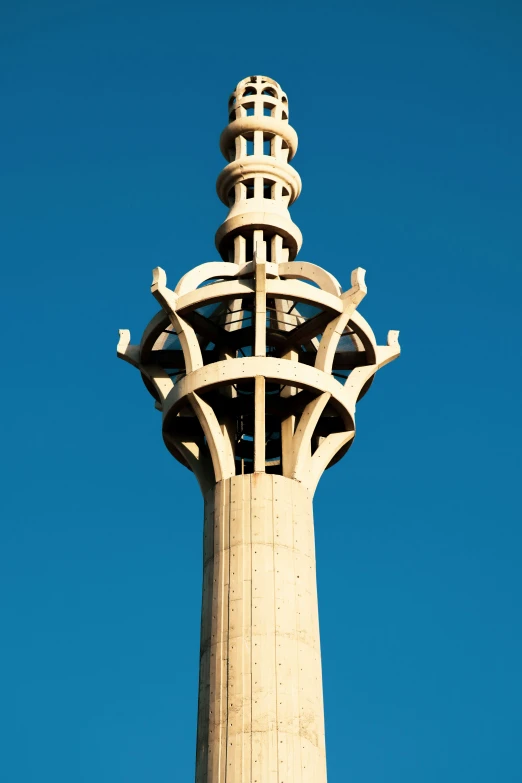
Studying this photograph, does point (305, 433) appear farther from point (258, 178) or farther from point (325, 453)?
point (258, 178)

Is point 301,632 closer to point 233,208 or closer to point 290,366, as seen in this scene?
point 290,366

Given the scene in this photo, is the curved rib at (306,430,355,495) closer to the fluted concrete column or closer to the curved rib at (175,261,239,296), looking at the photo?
the fluted concrete column

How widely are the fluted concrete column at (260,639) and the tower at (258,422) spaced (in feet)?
0.15

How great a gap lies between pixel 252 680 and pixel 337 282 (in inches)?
642

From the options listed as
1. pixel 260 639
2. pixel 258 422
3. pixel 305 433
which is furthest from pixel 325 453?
pixel 260 639

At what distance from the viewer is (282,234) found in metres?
58.2

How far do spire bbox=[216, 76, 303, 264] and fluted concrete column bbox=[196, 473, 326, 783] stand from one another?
12.5 meters

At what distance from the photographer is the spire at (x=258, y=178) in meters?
58.0

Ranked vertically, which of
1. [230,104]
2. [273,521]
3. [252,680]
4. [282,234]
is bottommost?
[252,680]

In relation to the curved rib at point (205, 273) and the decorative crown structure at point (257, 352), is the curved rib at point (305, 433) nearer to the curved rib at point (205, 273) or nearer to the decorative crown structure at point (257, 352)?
the decorative crown structure at point (257, 352)

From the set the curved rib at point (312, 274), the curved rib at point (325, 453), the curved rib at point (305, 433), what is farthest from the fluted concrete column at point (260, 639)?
the curved rib at point (312, 274)

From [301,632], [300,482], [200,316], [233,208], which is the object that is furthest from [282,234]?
[301,632]

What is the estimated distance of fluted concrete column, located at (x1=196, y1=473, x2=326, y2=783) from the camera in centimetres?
4384

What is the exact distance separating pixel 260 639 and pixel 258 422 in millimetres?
8041
